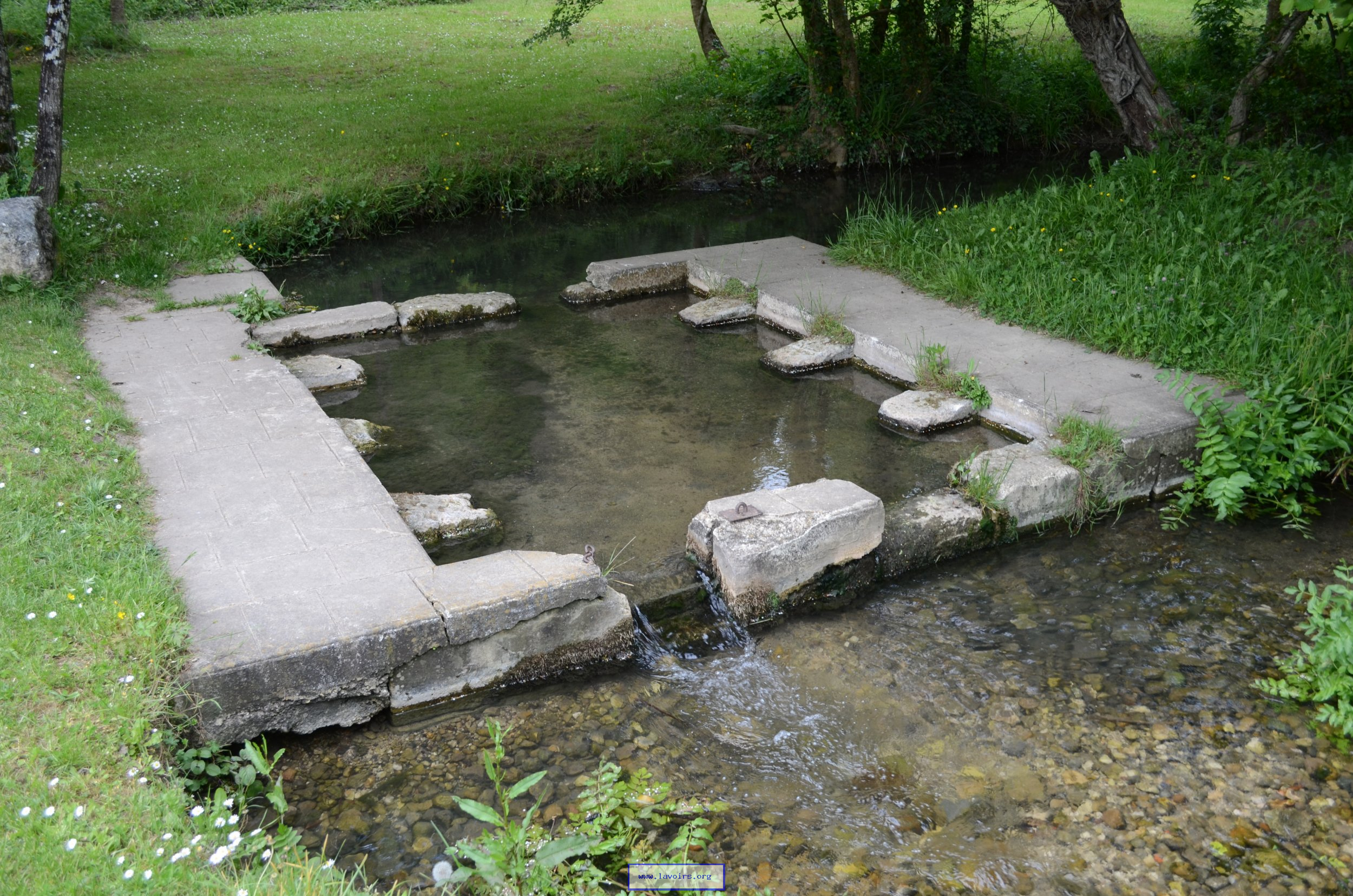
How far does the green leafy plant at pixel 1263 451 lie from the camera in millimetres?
4457

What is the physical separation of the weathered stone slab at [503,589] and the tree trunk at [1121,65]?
6.95 m

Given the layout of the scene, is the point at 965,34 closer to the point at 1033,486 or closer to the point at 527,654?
the point at 1033,486

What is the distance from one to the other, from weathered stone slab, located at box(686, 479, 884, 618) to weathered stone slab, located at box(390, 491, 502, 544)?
3.25ft

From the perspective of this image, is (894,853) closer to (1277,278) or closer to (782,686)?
(782,686)

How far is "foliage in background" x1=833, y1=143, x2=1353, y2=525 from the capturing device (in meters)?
4.55

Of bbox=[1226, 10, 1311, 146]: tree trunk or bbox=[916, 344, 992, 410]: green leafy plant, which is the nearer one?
bbox=[916, 344, 992, 410]: green leafy plant

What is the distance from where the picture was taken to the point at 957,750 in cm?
328

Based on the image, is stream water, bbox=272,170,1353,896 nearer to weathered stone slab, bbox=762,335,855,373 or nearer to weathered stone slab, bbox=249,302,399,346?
weathered stone slab, bbox=762,335,855,373

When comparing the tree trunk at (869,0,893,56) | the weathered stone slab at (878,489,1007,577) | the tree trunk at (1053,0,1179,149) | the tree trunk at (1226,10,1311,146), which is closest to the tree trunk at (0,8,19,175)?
the weathered stone slab at (878,489,1007,577)

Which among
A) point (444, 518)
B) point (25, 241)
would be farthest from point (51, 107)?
point (444, 518)

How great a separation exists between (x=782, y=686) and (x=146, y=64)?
1516 cm

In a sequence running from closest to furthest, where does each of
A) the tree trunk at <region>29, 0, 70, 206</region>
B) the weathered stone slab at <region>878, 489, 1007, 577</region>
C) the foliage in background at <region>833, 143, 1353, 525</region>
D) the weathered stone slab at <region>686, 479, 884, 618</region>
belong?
the weathered stone slab at <region>686, 479, 884, 618</region> < the weathered stone slab at <region>878, 489, 1007, 577</region> < the foliage in background at <region>833, 143, 1353, 525</region> < the tree trunk at <region>29, 0, 70, 206</region>

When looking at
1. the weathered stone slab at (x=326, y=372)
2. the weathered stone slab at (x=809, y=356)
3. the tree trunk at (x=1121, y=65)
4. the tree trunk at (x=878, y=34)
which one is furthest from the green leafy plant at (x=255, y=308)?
the tree trunk at (x=878, y=34)

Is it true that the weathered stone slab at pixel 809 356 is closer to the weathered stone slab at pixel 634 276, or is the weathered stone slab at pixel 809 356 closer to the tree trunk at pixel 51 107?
the weathered stone slab at pixel 634 276
